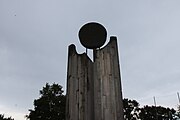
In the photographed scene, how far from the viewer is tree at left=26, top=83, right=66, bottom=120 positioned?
816 inches

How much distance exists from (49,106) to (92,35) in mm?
18183

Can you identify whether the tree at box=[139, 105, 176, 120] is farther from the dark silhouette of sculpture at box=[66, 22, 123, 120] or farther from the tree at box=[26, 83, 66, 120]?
the dark silhouette of sculpture at box=[66, 22, 123, 120]

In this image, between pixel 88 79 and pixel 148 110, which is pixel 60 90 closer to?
pixel 148 110

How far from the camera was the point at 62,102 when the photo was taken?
21469mm

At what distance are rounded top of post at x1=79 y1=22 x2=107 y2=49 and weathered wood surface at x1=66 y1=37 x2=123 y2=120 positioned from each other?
0.68 ft

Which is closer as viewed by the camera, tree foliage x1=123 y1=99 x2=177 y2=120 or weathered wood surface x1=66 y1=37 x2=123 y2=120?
weathered wood surface x1=66 y1=37 x2=123 y2=120

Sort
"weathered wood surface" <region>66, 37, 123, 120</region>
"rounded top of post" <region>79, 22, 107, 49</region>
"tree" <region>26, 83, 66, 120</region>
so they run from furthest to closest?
"tree" <region>26, 83, 66, 120</region> < "rounded top of post" <region>79, 22, 107, 49</region> < "weathered wood surface" <region>66, 37, 123, 120</region>

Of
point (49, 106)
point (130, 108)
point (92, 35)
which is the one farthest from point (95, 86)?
point (130, 108)

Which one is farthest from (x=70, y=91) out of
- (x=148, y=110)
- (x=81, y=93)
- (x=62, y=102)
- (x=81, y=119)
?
(x=148, y=110)

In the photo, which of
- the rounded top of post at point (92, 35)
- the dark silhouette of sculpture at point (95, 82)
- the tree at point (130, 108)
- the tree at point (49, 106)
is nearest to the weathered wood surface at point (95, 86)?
the dark silhouette of sculpture at point (95, 82)

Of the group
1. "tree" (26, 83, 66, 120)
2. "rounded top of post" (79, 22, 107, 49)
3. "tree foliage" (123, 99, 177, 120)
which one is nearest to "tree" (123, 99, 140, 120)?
"tree foliage" (123, 99, 177, 120)

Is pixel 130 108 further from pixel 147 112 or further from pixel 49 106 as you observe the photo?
pixel 49 106

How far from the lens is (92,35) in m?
4.26

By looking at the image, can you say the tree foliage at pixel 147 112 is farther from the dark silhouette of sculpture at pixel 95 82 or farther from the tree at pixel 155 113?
the dark silhouette of sculpture at pixel 95 82
